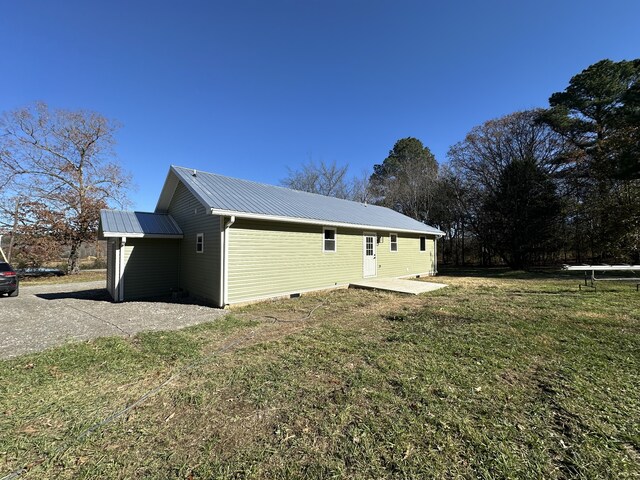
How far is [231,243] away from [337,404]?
5.91m

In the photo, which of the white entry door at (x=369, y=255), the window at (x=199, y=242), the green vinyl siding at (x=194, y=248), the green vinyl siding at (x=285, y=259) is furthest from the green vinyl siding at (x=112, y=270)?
the white entry door at (x=369, y=255)

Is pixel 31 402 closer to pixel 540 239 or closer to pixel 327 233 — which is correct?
pixel 327 233

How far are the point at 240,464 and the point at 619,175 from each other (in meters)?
21.5

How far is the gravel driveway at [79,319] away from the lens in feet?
18.1

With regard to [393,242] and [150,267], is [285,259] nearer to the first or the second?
[150,267]

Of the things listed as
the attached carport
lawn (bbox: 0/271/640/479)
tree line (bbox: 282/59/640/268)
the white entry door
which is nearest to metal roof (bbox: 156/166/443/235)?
the white entry door

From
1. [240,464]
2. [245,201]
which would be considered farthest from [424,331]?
[245,201]

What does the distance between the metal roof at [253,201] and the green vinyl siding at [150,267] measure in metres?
2.43

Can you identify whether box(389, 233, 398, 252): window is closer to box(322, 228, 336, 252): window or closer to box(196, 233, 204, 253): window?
box(322, 228, 336, 252): window

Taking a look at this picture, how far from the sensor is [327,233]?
36.3 feet

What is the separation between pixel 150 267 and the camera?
10.1m

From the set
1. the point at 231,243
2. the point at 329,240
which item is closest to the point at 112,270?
the point at 231,243

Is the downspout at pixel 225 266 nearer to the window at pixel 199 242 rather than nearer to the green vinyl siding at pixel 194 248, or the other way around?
the green vinyl siding at pixel 194 248

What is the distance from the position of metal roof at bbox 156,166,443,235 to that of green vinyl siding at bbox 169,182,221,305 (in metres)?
0.51
